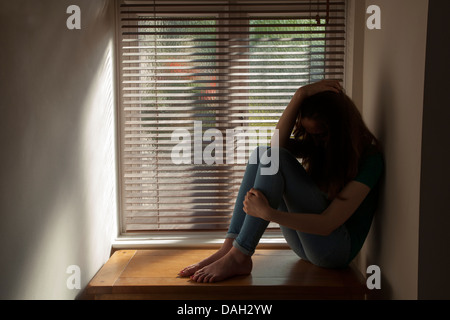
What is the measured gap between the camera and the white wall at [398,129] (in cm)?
122

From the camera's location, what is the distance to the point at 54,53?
1.38m

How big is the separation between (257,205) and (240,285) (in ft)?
0.99

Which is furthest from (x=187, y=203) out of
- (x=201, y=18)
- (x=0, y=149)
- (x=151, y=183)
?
(x=0, y=149)

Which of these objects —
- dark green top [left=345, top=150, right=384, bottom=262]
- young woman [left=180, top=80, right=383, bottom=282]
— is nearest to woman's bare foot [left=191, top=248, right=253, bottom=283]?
young woman [left=180, top=80, right=383, bottom=282]

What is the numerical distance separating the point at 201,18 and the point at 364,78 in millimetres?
804

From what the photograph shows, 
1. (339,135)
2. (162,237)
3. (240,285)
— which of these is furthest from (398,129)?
→ (162,237)

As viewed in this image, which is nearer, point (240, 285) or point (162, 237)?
point (240, 285)

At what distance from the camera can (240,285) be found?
158cm

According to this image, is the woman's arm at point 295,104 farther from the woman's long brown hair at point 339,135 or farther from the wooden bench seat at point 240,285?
the wooden bench seat at point 240,285

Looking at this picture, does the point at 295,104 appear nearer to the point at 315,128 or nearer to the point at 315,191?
the point at 315,128

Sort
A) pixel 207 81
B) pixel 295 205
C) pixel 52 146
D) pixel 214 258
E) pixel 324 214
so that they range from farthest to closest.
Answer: pixel 207 81
pixel 214 258
pixel 295 205
pixel 324 214
pixel 52 146

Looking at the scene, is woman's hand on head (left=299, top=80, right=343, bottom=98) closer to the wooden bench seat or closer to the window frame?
the window frame

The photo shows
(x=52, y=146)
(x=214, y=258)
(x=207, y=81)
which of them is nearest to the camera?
(x=52, y=146)

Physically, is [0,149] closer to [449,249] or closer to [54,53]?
[54,53]
